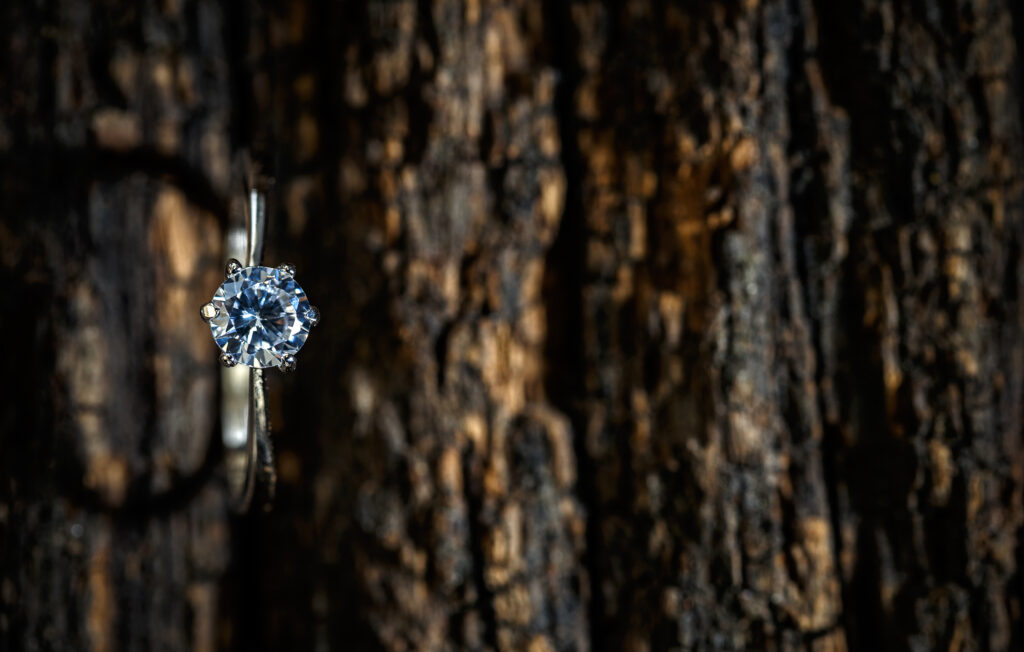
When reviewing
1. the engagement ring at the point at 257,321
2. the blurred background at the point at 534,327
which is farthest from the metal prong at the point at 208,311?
the blurred background at the point at 534,327

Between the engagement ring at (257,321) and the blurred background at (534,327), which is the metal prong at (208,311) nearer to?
the engagement ring at (257,321)

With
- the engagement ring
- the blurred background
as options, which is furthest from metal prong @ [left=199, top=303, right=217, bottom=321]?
the blurred background

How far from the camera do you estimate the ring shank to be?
2.10ft

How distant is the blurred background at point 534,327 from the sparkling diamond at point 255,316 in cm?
9

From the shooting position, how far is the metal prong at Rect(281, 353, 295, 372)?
0.66m

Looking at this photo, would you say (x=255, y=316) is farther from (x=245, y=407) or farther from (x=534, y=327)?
(x=534, y=327)

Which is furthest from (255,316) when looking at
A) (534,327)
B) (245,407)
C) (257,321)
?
(534,327)

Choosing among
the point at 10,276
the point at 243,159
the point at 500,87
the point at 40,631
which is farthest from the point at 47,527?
the point at 500,87

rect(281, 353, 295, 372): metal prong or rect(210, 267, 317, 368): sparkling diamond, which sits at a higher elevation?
rect(210, 267, 317, 368): sparkling diamond

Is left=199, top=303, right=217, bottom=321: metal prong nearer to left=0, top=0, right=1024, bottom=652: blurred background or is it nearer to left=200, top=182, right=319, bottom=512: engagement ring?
left=200, top=182, right=319, bottom=512: engagement ring

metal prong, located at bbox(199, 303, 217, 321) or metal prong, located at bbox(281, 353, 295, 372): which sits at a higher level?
metal prong, located at bbox(199, 303, 217, 321)

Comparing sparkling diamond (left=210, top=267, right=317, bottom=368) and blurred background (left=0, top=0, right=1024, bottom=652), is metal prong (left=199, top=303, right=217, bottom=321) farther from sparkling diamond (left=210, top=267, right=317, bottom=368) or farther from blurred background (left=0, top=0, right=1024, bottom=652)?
blurred background (left=0, top=0, right=1024, bottom=652)

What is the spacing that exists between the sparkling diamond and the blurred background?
0.09 metres

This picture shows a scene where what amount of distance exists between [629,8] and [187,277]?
1.83 ft
